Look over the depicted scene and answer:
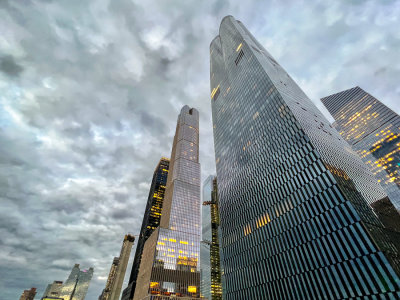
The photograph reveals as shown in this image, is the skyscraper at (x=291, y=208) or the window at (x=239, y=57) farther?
the window at (x=239, y=57)

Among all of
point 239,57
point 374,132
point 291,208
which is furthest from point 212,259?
point 374,132

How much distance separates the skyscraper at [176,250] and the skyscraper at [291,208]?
65.2 meters

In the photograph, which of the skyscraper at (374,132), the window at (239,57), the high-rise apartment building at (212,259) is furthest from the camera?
the high-rise apartment building at (212,259)

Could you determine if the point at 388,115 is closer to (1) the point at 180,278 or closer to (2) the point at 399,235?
(2) the point at 399,235

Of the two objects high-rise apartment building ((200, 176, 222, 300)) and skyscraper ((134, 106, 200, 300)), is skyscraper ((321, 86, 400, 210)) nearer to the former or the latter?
high-rise apartment building ((200, 176, 222, 300))

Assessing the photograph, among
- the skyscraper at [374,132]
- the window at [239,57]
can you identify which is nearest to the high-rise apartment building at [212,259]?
the window at [239,57]

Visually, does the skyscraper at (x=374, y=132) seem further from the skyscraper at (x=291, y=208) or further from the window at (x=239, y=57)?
the window at (x=239, y=57)

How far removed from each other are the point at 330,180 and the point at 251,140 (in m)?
34.4

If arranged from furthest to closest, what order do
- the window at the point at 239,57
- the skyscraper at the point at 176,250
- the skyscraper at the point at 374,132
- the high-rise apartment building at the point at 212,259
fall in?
the high-rise apartment building at the point at 212,259 < the skyscraper at the point at 374,132 < the skyscraper at the point at 176,250 < the window at the point at 239,57

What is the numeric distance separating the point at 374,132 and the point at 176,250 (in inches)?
5976

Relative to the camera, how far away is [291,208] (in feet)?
→ 164

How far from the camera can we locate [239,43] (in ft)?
359

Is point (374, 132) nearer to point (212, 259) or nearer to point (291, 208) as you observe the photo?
point (291, 208)

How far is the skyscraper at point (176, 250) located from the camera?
115750mm
